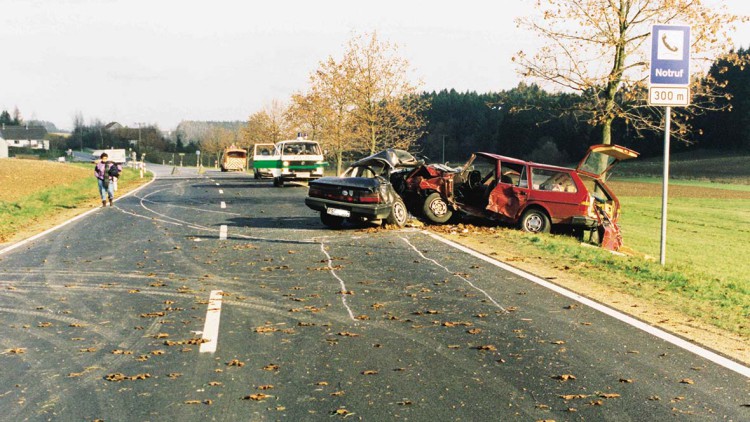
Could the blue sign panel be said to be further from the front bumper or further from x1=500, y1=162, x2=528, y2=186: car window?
the front bumper

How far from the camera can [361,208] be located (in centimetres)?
1499

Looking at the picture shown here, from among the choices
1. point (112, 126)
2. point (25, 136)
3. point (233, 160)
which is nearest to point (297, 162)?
point (233, 160)

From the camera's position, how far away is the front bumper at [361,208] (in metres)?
14.9

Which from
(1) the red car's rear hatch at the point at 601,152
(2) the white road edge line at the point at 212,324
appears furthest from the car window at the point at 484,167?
(2) the white road edge line at the point at 212,324

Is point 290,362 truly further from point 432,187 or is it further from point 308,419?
point 432,187

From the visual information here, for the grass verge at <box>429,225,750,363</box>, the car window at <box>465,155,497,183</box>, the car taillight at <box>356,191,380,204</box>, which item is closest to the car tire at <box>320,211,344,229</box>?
the car taillight at <box>356,191,380,204</box>

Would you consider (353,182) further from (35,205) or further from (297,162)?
(297,162)

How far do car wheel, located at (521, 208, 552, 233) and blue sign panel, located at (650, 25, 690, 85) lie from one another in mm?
5602

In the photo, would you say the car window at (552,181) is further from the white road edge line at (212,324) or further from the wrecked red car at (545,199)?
the white road edge line at (212,324)

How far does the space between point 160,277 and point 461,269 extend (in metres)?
4.08

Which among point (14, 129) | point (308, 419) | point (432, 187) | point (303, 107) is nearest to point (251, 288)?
point (308, 419)

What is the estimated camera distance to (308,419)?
4332 millimetres

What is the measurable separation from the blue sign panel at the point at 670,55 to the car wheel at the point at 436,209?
21.8 ft

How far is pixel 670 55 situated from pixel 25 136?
609 ft
